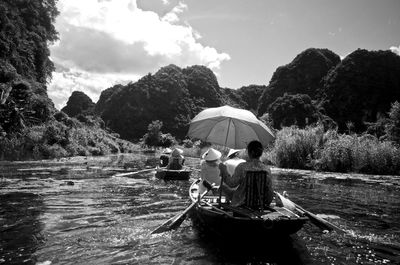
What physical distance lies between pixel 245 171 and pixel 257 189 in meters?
0.41

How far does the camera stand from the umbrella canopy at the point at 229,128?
7.92 m

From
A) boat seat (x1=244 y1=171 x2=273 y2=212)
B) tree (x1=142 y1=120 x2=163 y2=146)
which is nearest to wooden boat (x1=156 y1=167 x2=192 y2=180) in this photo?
boat seat (x1=244 y1=171 x2=273 y2=212)

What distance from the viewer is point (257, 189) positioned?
644 cm

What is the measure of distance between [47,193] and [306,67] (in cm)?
8545

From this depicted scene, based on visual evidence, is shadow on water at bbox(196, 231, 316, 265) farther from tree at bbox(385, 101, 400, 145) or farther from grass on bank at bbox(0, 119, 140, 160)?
grass on bank at bbox(0, 119, 140, 160)

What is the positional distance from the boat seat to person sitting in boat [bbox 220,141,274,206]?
5cm

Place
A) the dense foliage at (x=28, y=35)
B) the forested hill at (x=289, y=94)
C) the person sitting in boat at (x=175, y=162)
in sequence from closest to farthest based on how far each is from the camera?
the person sitting in boat at (x=175, y=162) < the dense foliage at (x=28, y=35) < the forested hill at (x=289, y=94)

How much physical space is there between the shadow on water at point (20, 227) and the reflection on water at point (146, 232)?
15 millimetres

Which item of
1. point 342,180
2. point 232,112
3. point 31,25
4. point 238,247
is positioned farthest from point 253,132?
point 31,25

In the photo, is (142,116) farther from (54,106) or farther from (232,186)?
(232,186)

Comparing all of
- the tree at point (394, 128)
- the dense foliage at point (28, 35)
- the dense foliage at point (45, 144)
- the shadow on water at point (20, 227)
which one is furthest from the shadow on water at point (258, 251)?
the dense foliage at point (28, 35)

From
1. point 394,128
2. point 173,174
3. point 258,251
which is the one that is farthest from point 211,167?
point 394,128

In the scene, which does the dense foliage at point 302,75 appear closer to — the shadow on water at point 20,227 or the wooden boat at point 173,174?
the wooden boat at point 173,174

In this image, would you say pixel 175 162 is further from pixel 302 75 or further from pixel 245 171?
pixel 302 75
